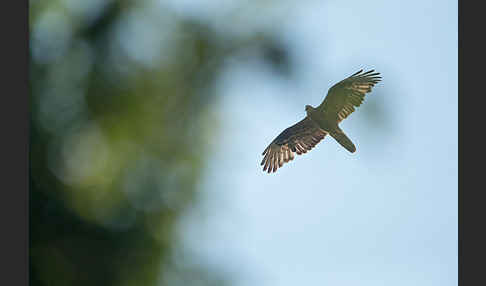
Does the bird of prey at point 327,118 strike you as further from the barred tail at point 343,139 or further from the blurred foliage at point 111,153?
the blurred foliage at point 111,153

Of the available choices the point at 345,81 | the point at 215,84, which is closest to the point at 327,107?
the point at 345,81

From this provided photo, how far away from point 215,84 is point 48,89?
1.28ft

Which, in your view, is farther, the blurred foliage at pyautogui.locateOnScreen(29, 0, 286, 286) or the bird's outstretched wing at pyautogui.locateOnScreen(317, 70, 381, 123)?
the bird's outstretched wing at pyautogui.locateOnScreen(317, 70, 381, 123)

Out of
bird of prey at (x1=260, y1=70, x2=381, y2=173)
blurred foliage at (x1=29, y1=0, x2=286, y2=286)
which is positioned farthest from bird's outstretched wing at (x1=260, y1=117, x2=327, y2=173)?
blurred foliage at (x1=29, y1=0, x2=286, y2=286)

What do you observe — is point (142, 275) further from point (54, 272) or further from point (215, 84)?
point (215, 84)

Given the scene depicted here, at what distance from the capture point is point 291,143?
5871 mm

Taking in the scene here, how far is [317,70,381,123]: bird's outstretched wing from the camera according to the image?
5508mm

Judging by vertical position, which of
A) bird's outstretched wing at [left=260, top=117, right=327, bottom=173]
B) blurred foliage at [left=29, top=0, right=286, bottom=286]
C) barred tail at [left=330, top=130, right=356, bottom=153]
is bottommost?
blurred foliage at [left=29, top=0, right=286, bottom=286]

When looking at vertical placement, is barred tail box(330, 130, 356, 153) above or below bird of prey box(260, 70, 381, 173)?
below

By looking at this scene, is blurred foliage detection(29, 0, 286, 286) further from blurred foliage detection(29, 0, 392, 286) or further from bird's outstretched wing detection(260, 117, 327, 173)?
bird's outstretched wing detection(260, 117, 327, 173)

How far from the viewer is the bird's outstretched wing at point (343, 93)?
5.51m

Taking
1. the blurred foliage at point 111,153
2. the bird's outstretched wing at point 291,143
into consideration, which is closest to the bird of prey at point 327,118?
the bird's outstretched wing at point 291,143

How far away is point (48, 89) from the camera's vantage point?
62.5 inches

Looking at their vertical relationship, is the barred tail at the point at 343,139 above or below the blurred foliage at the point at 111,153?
above
